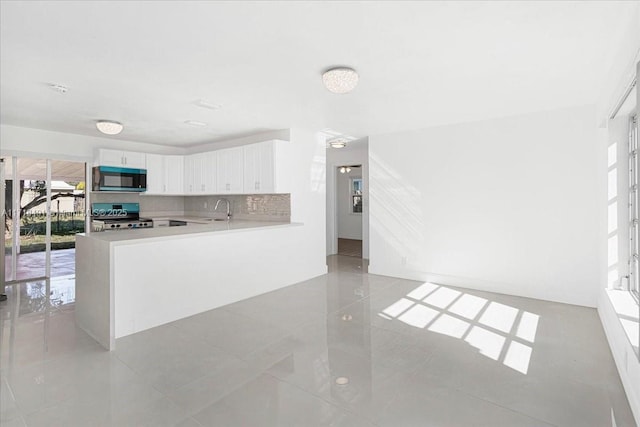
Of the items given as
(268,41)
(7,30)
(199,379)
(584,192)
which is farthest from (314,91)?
(584,192)

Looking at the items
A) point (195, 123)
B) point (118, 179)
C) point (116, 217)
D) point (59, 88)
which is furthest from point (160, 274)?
point (116, 217)

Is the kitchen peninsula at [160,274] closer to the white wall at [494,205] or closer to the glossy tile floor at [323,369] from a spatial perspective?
the glossy tile floor at [323,369]

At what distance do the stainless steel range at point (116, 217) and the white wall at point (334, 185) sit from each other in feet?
12.4

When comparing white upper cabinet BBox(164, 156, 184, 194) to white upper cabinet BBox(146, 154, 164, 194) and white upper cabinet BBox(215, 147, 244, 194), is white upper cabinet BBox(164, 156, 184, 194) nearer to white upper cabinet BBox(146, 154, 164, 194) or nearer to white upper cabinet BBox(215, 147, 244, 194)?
white upper cabinet BBox(146, 154, 164, 194)

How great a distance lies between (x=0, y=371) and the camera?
2.46 m

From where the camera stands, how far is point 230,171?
5672mm

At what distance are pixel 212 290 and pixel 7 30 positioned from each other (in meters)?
2.84

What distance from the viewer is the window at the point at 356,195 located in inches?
392

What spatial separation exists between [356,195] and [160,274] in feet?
23.9

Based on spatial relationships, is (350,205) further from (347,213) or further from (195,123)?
(195,123)

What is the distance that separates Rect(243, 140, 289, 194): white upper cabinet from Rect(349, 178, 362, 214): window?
514 centimetres

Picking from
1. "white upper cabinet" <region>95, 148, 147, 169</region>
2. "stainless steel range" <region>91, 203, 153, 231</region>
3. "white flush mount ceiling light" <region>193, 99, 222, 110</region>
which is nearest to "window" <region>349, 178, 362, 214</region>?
"stainless steel range" <region>91, 203, 153, 231</region>

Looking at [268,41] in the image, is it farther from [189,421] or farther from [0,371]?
[0,371]

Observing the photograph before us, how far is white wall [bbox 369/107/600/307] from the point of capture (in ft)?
12.9
